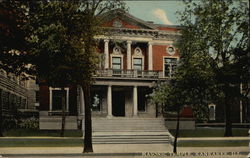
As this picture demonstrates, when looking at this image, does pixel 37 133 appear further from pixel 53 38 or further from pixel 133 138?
pixel 53 38

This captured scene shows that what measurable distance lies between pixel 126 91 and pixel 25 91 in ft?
24.0

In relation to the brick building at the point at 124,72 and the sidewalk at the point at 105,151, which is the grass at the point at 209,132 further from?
the sidewalk at the point at 105,151

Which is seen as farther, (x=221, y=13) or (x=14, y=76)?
(x=221, y=13)

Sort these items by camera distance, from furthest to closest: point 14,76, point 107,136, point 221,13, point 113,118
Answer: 1. point 113,118
2. point 107,136
3. point 221,13
4. point 14,76

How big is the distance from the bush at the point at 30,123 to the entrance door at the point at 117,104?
368 cm

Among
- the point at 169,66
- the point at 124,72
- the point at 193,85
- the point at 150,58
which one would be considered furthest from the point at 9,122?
the point at 150,58

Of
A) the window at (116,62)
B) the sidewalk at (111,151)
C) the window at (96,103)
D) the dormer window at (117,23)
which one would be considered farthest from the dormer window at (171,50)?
the window at (96,103)

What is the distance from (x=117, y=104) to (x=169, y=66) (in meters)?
4.26

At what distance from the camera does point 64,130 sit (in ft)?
50.3

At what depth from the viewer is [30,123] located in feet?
42.8

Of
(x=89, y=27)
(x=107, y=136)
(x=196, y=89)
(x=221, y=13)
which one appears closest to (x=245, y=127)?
(x=196, y=89)

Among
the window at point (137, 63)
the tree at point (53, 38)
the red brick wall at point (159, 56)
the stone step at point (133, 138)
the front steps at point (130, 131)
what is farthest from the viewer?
the window at point (137, 63)

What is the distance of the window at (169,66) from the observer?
12.7 meters

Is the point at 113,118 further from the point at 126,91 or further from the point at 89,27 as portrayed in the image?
the point at 89,27
